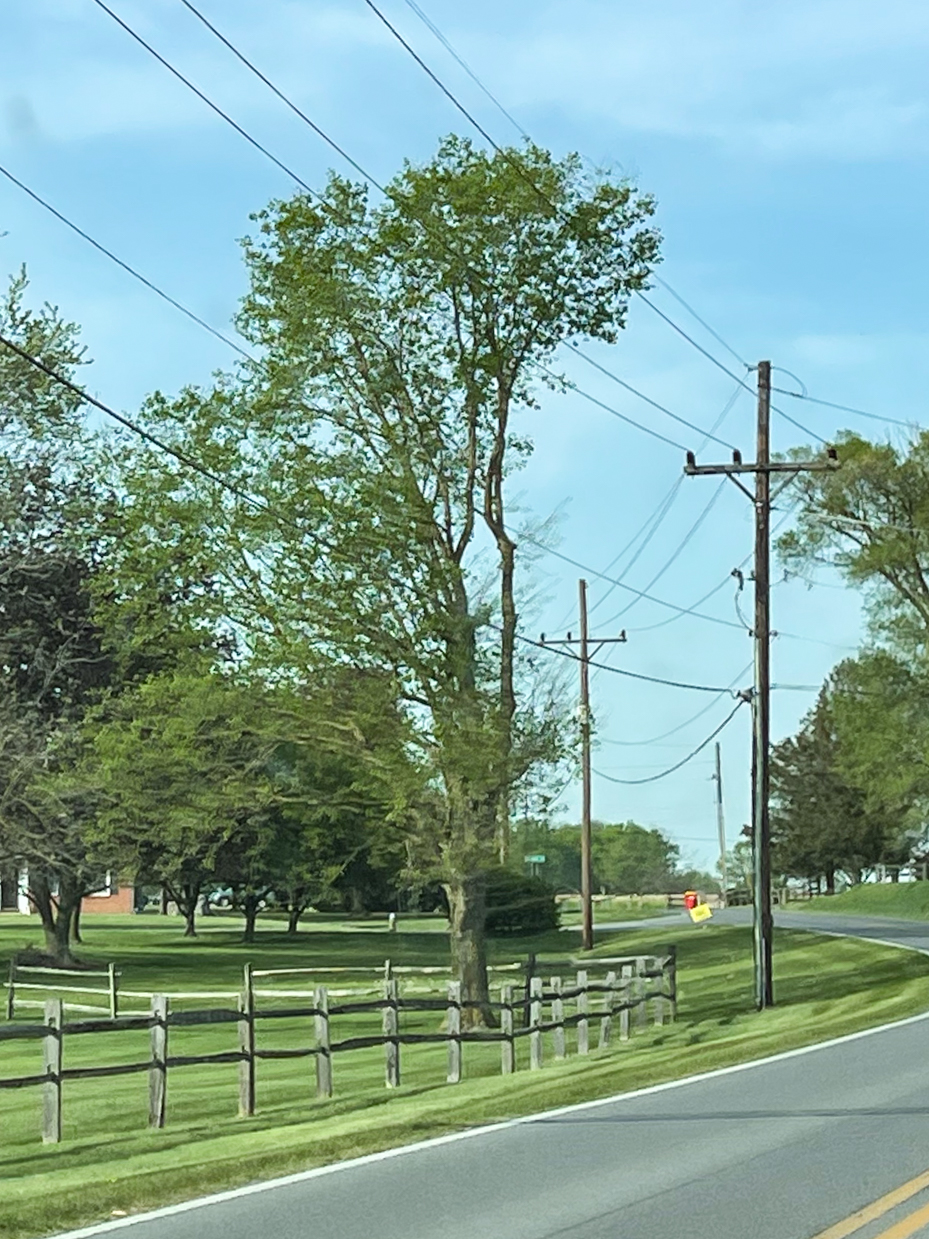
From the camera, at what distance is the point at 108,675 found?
42438mm

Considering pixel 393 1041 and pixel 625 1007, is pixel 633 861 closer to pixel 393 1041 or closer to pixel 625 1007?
pixel 625 1007

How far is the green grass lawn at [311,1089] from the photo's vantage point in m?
12.1

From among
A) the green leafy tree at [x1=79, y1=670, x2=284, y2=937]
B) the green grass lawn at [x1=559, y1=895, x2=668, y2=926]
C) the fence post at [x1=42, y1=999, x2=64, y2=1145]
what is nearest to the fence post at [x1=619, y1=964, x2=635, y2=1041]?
the green leafy tree at [x1=79, y1=670, x2=284, y2=937]

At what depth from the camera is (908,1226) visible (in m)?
10.2

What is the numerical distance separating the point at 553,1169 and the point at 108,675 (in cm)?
3141

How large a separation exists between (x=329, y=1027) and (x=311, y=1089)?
1.97 metres

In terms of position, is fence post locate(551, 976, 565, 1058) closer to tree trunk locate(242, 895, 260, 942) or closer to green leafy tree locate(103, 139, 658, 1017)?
green leafy tree locate(103, 139, 658, 1017)

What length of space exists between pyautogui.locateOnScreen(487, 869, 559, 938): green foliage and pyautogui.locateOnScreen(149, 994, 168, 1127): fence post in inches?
1839

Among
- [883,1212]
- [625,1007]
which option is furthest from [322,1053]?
[625,1007]

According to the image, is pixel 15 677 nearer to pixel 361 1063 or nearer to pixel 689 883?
pixel 361 1063

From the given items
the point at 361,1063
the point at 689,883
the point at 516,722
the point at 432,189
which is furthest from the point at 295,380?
the point at 689,883

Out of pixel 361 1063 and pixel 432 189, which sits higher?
pixel 432 189

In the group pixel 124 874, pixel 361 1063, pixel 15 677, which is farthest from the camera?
pixel 124 874

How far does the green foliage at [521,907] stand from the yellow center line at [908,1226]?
5181cm
